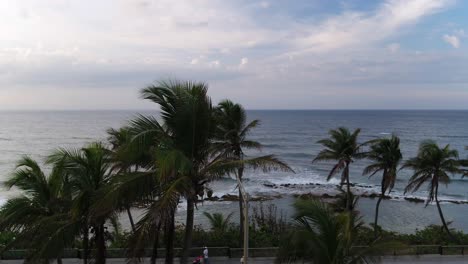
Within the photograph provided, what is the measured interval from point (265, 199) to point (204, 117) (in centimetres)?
3233

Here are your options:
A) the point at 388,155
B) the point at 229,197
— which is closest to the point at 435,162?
the point at 388,155

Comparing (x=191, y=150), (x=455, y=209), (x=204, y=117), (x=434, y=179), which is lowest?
(x=455, y=209)

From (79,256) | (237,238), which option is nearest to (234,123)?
(237,238)

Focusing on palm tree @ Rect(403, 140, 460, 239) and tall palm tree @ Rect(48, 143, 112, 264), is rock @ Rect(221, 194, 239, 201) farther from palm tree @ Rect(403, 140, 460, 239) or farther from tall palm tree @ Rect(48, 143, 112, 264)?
tall palm tree @ Rect(48, 143, 112, 264)

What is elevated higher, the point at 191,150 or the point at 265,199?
the point at 191,150

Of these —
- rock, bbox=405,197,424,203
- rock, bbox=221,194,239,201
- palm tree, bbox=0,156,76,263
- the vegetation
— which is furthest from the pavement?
rock, bbox=405,197,424,203

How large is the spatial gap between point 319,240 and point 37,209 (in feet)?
23.2

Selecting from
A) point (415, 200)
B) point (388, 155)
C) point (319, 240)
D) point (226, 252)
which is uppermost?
point (388, 155)

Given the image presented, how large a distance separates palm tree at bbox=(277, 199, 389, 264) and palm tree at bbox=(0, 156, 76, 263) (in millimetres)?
4916

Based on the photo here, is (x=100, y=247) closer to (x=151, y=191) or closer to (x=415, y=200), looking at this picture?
(x=151, y=191)

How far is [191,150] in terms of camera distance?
30.2 ft

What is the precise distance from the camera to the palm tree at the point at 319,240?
26.3ft

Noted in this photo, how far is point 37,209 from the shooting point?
1002 centimetres

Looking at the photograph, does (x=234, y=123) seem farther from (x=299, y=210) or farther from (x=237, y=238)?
(x=299, y=210)
